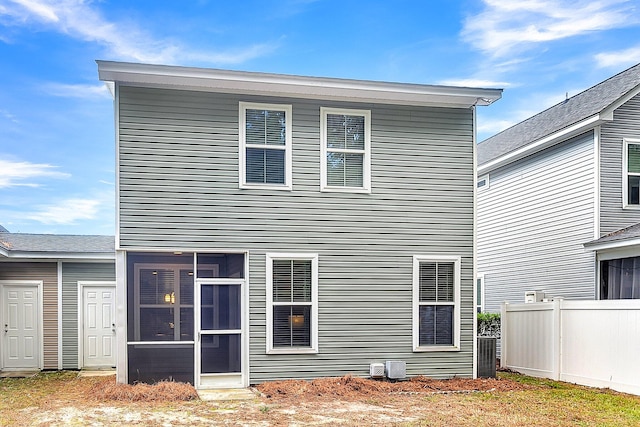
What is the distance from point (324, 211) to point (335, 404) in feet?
11.3

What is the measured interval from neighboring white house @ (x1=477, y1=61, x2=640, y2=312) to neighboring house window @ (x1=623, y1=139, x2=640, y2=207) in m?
0.02

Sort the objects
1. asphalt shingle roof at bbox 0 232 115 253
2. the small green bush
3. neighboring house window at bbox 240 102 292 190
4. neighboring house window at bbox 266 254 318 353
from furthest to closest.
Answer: the small green bush, asphalt shingle roof at bbox 0 232 115 253, neighboring house window at bbox 240 102 292 190, neighboring house window at bbox 266 254 318 353

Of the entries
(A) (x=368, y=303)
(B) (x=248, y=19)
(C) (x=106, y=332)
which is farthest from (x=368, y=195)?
(B) (x=248, y=19)

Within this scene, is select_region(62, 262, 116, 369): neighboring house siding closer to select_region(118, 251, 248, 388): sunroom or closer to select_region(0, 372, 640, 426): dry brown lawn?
select_region(0, 372, 640, 426): dry brown lawn

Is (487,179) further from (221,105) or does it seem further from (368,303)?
(221,105)

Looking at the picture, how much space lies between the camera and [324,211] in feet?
35.2

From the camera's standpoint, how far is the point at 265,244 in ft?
34.2

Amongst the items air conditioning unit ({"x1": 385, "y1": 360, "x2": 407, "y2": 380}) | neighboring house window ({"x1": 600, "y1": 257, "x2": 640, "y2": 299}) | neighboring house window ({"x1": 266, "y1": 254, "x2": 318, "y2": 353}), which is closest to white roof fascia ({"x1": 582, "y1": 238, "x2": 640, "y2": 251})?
neighboring house window ({"x1": 600, "y1": 257, "x2": 640, "y2": 299})

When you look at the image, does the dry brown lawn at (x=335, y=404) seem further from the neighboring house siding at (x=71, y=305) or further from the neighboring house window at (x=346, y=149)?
the neighboring house window at (x=346, y=149)

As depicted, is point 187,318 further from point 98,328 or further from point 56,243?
point 56,243

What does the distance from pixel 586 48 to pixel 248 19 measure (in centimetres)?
1266

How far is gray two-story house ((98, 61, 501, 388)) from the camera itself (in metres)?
10.0

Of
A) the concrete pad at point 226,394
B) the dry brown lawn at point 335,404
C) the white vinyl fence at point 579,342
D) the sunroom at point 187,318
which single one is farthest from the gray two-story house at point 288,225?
the white vinyl fence at point 579,342

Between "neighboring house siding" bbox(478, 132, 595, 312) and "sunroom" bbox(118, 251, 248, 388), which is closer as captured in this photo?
"sunroom" bbox(118, 251, 248, 388)
